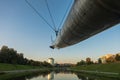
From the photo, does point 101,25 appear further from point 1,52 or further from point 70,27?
point 1,52

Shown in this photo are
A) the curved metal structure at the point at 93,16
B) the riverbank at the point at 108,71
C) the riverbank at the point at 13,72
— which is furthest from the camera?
the riverbank at the point at 108,71

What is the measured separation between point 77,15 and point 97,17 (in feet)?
2.53

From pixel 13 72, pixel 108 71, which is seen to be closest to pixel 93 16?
pixel 108 71

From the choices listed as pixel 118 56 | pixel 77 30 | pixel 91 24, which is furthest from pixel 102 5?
pixel 118 56

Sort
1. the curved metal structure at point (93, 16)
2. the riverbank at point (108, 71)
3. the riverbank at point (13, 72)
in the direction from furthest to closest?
the riverbank at point (108, 71) → the riverbank at point (13, 72) → the curved metal structure at point (93, 16)

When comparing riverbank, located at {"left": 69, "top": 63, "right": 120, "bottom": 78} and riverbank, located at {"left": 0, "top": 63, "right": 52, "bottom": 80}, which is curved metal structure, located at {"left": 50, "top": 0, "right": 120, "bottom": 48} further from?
riverbank, located at {"left": 69, "top": 63, "right": 120, "bottom": 78}

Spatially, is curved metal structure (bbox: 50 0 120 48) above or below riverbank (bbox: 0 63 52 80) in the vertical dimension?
below

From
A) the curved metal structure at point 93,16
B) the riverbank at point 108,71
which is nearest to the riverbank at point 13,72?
the riverbank at point 108,71

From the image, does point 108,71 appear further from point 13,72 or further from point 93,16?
point 93,16

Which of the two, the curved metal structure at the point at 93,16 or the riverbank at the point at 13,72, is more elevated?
the riverbank at the point at 13,72

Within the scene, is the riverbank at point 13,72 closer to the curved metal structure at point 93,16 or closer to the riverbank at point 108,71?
the riverbank at point 108,71

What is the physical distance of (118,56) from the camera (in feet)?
445

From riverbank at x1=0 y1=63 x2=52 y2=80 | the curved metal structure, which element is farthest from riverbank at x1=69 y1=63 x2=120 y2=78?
the curved metal structure

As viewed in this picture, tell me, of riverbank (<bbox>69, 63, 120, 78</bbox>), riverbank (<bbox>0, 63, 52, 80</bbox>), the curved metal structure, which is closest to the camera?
the curved metal structure
